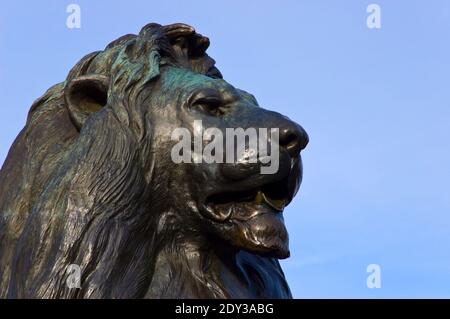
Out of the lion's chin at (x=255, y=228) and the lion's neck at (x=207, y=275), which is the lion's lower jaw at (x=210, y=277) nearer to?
the lion's neck at (x=207, y=275)

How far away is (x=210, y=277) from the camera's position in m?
4.95

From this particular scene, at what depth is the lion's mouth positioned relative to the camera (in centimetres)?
489

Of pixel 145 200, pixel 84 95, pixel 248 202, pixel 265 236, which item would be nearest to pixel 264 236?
pixel 265 236

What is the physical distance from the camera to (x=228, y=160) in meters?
4.82

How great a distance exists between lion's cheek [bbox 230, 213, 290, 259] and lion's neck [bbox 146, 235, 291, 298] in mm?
173

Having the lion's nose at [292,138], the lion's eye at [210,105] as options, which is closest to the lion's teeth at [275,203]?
the lion's nose at [292,138]

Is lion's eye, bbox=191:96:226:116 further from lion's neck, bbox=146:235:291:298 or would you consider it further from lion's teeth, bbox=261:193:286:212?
lion's neck, bbox=146:235:291:298

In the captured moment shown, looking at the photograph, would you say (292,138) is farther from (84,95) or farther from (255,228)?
(84,95)

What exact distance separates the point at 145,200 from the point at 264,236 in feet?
1.53

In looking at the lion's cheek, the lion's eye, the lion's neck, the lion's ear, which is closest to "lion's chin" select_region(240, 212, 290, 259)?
the lion's cheek

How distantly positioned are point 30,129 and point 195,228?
85 centimetres
